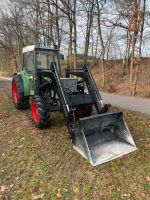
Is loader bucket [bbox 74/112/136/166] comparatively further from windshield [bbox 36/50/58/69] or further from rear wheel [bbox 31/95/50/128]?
windshield [bbox 36/50/58/69]

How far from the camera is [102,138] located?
5590 mm

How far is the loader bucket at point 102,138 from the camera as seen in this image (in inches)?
197

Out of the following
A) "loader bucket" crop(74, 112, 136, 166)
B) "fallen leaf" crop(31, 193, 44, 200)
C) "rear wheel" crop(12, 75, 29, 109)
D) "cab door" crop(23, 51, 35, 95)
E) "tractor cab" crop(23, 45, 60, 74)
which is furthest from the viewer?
"rear wheel" crop(12, 75, 29, 109)

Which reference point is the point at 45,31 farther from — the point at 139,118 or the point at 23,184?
the point at 23,184

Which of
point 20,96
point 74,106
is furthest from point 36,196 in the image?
point 20,96

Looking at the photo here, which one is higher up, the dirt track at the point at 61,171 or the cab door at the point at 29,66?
the cab door at the point at 29,66

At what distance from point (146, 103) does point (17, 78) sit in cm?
615

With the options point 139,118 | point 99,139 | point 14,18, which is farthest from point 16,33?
point 99,139

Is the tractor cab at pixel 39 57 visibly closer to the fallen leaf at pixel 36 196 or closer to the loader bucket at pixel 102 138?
the loader bucket at pixel 102 138

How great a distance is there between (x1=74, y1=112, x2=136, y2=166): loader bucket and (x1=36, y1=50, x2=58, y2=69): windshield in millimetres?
3198

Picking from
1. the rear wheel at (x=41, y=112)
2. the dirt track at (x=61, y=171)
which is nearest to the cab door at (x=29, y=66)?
the rear wheel at (x=41, y=112)

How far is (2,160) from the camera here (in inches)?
205

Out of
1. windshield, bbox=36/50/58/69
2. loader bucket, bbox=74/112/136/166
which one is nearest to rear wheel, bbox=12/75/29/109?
windshield, bbox=36/50/58/69

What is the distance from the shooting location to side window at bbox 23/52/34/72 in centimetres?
785
